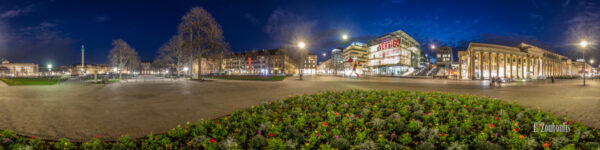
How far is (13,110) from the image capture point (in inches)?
319

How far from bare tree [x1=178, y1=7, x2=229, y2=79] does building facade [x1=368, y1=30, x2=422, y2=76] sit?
76.8 meters

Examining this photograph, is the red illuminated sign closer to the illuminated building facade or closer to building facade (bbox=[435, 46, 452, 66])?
the illuminated building facade

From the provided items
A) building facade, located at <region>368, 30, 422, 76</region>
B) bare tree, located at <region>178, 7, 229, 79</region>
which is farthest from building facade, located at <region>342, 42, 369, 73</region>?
bare tree, located at <region>178, 7, 229, 79</region>

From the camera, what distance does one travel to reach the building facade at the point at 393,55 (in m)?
91.2

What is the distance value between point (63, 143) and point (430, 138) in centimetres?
695

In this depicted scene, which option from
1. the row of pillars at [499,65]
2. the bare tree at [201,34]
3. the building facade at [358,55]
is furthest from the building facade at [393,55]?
the bare tree at [201,34]

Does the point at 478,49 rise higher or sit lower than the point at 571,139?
higher

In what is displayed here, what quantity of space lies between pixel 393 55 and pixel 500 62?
34.8 m

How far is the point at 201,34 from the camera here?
119ft

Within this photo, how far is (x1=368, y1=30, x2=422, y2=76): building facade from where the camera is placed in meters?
91.2

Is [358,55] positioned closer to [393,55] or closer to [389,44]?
[389,44]

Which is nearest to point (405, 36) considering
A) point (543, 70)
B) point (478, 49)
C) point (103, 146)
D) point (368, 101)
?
point (478, 49)

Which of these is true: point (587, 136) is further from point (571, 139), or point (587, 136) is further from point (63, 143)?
point (63, 143)

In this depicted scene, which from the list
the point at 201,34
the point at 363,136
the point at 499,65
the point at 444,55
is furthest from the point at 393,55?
the point at 363,136
